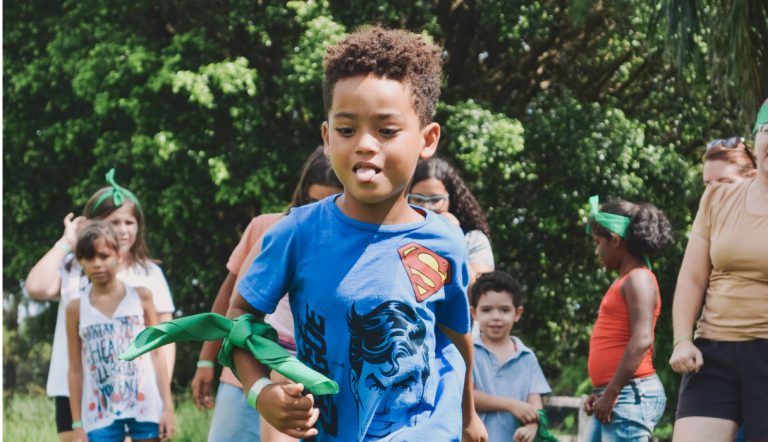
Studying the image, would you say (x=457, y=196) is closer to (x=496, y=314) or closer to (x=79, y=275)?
(x=496, y=314)

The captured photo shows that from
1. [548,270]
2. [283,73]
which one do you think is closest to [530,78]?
[548,270]

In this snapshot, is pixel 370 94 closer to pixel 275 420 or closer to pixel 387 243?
pixel 387 243

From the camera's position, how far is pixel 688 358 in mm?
4402

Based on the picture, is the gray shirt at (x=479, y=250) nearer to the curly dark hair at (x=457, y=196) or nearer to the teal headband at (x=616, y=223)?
the curly dark hair at (x=457, y=196)

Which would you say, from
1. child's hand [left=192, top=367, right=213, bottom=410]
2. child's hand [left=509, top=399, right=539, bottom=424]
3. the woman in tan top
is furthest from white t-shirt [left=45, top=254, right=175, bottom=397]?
the woman in tan top

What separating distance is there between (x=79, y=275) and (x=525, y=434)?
8.87ft

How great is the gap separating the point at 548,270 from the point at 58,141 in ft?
24.2

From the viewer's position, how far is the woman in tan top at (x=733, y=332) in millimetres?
4309

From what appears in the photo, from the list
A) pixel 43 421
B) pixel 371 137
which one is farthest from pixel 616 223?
pixel 43 421

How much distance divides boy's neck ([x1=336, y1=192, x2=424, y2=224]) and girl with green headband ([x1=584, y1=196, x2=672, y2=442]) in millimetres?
2907

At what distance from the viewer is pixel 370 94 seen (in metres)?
2.96

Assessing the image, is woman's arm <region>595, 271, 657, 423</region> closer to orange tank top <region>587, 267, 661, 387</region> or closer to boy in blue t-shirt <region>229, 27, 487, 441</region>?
orange tank top <region>587, 267, 661, 387</region>

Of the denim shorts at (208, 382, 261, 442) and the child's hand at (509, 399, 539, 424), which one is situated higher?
the denim shorts at (208, 382, 261, 442)

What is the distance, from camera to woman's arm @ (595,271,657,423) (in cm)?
A: 566
